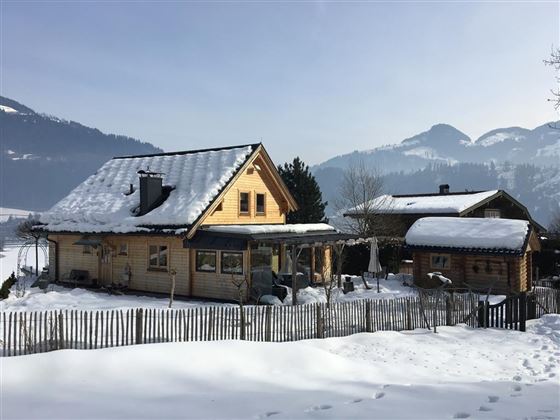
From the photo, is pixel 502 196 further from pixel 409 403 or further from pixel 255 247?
pixel 409 403

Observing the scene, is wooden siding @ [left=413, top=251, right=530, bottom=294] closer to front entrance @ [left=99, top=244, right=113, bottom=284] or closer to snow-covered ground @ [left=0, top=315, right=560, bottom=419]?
snow-covered ground @ [left=0, top=315, right=560, bottom=419]

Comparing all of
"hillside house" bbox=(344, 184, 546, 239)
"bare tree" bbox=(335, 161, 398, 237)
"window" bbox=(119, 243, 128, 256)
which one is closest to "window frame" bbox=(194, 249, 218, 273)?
"window" bbox=(119, 243, 128, 256)

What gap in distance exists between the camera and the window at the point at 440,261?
1024 inches

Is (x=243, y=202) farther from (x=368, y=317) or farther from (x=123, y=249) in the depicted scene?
(x=368, y=317)

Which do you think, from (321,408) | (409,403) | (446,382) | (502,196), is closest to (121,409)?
(321,408)

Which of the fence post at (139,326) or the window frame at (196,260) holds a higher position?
the window frame at (196,260)

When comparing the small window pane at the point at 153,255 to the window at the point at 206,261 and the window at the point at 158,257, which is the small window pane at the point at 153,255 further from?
the window at the point at 206,261

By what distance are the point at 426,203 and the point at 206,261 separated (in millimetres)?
24733

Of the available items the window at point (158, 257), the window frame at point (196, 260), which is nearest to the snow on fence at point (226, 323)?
the window frame at point (196, 260)

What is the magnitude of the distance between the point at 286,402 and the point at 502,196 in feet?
127

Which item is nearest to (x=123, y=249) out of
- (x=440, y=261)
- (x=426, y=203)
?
(x=440, y=261)

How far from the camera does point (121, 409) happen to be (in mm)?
7785

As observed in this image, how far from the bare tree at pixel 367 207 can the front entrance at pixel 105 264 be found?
1910 cm

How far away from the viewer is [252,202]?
26.0 meters
